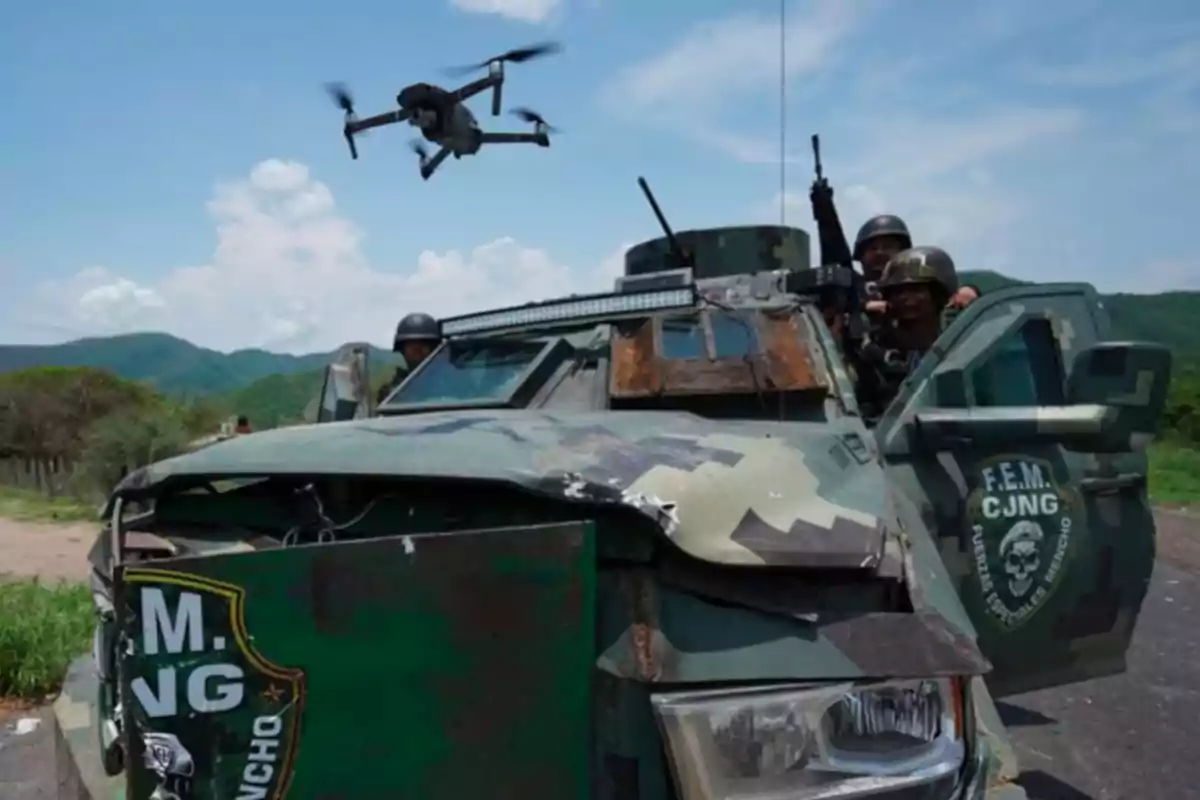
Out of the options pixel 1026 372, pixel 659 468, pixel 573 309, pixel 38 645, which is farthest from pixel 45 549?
pixel 659 468

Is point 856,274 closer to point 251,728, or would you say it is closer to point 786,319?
point 786,319

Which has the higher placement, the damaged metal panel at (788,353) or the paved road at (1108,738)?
the damaged metal panel at (788,353)

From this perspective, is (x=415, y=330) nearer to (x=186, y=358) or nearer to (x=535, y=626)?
(x=535, y=626)

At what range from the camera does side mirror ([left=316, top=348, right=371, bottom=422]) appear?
15.7ft

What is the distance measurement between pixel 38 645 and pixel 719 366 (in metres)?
4.28

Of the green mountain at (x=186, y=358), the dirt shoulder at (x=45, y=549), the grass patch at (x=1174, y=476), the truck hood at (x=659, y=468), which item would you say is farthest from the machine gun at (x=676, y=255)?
the green mountain at (x=186, y=358)

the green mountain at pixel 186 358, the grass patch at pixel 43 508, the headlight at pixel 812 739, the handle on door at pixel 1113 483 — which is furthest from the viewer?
the green mountain at pixel 186 358

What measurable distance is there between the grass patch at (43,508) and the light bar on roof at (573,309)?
49.3 ft

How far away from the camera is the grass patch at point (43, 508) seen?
18.7 m

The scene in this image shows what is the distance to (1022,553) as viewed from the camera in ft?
10.7

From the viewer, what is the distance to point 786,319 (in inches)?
145

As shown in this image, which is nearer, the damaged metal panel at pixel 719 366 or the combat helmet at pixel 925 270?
the damaged metal panel at pixel 719 366

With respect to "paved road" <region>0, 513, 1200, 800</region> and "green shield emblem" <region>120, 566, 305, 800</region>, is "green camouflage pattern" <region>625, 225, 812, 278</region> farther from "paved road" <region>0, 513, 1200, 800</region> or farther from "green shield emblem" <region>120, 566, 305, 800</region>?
"green shield emblem" <region>120, 566, 305, 800</region>

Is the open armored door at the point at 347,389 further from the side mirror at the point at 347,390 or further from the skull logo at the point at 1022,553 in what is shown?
the skull logo at the point at 1022,553
